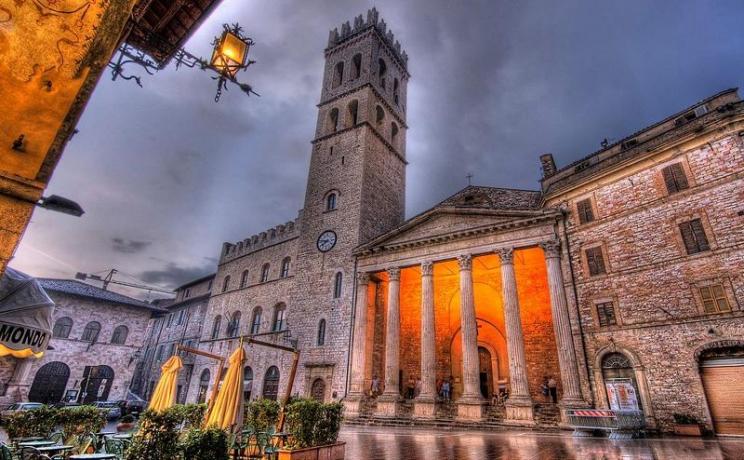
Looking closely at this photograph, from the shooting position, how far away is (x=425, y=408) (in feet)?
53.7

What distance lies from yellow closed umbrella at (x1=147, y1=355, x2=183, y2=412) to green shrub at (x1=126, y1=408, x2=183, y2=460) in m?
5.57

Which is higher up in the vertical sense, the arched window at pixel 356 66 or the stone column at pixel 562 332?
the arched window at pixel 356 66

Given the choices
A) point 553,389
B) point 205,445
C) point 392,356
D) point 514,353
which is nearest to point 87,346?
point 392,356

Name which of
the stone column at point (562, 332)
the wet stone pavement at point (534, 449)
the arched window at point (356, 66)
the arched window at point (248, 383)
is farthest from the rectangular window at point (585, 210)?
the arched window at point (248, 383)

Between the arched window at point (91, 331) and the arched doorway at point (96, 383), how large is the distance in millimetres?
1848

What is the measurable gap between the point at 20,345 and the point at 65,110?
4781 millimetres

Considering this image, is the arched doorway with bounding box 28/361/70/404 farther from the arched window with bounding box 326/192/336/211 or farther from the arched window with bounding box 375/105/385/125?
the arched window with bounding box 375/105/385/125

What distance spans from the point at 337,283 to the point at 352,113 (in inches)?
539

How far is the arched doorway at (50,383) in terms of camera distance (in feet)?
71.3

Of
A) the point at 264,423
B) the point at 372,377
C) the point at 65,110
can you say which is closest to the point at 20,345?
the point at 65,110

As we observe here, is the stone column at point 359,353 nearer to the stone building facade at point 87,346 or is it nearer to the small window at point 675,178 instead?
the small window at point 675,178

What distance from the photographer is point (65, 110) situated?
2715 mm

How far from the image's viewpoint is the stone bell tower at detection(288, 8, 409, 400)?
2094 cm

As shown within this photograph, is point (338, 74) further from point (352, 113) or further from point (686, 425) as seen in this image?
point (686, 425)
